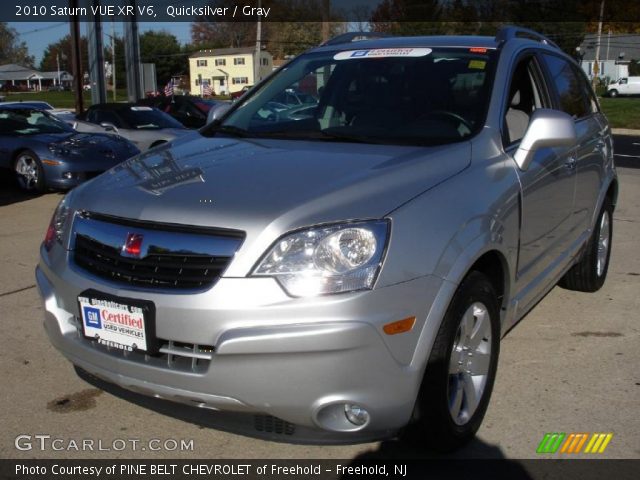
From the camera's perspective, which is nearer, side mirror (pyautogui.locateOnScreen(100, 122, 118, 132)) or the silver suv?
the silver suv

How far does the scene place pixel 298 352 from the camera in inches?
97.5

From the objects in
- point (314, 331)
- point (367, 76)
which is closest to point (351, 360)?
point (314, 331)

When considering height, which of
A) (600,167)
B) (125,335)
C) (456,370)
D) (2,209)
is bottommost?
(2,209)

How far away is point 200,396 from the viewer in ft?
8.55

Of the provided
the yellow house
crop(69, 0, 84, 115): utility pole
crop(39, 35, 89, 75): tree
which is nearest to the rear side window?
crop(69, 0, 84, 115): utility pole

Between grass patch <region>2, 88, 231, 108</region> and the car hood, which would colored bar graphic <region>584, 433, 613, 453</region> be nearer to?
the car hood

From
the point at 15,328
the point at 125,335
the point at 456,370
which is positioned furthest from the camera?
the point at 15,328

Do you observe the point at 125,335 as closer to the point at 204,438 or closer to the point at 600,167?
the point at 204,438

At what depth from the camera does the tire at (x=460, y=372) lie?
2793 mm

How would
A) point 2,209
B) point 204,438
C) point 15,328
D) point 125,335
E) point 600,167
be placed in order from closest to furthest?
point 125,335, point 204,438, point 15,328, point 600,167, point 2,209

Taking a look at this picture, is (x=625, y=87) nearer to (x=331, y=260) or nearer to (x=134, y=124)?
(x=134, y=124)

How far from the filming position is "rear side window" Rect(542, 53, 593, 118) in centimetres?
454

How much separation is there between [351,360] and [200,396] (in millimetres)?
576

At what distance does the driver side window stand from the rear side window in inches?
9.1
